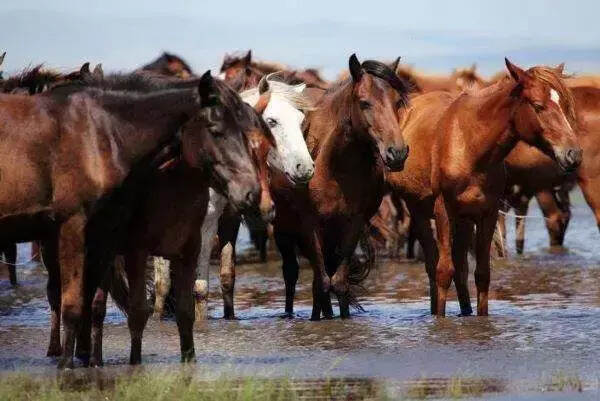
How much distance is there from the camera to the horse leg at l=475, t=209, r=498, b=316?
42.6 feet

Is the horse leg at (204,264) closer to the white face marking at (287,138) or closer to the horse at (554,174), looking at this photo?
the white face marking at (287,138)

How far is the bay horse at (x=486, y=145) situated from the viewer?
12320mm

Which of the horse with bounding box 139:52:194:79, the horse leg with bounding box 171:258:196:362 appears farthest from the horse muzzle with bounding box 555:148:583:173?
the horse with bounding box 139:52:194:79

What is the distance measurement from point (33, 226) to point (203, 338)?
8.31 feet

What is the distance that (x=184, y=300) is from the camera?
33.7ft

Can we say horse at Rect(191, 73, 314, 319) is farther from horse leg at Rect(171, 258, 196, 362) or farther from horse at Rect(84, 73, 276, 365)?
horse leg at Rect(171, 258, 196, 362)

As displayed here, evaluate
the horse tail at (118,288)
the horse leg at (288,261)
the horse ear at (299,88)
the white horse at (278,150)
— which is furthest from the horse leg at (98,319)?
the horse leg at (288,261)

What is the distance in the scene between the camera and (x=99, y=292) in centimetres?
1087

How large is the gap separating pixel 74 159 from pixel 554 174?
10.2 metres

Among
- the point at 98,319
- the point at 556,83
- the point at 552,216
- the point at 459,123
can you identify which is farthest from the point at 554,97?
the point at 552,216

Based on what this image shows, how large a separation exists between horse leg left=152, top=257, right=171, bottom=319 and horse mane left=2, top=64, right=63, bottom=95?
213 cm

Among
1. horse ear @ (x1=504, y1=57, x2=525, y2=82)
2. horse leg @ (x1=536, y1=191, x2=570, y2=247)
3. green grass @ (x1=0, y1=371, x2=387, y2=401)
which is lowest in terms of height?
horse leg @ (x1=536, y1=191, x2=570, y2=247)

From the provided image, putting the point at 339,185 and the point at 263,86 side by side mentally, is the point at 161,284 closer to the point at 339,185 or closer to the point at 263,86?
the point at 339,185

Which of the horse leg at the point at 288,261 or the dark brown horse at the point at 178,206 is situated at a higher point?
the dark brown horse at the point at 178,206
